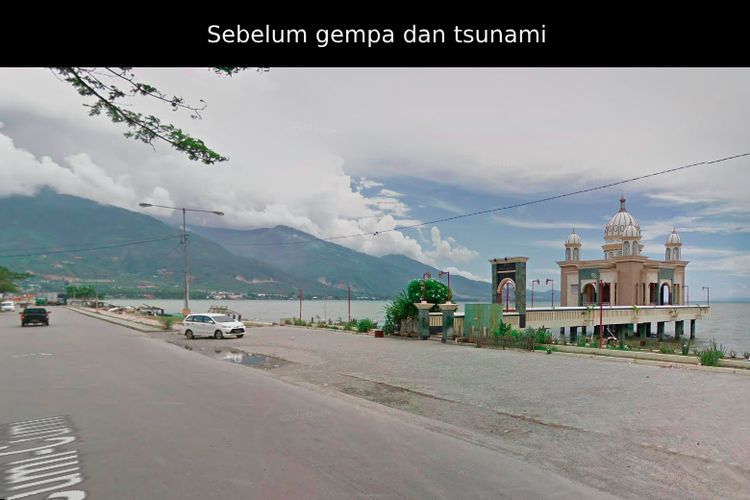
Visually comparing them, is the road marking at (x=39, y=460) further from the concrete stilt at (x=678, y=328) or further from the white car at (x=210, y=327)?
the concrete stilt at (x=678, y=328)

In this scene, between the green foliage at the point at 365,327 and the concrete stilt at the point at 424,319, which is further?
the green foliage at the point at 365,327

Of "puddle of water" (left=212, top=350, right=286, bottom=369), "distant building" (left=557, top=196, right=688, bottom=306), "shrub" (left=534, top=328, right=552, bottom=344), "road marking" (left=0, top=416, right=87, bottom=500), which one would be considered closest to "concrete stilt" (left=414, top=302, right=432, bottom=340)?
"shrub" (left=534, top=328, right=552, bottom=344)

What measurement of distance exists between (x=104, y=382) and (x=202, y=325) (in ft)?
56.6

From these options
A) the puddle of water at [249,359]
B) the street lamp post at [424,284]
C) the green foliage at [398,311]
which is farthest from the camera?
the green foliage at [398,311]

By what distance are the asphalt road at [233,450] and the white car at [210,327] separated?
16.9 meters

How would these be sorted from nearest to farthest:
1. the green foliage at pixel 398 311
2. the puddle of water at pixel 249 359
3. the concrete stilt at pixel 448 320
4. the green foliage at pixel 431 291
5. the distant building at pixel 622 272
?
the puddle of water at pixel 249 359
the concrete stilt at pixel 448 320
the green foliage at pixel 431 291
the green foliage at pixel 398 311
the distant building at pixel 622 272

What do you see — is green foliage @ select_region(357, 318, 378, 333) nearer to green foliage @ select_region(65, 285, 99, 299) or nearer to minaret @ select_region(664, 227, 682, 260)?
minaret @ select_region(664, 227, 682, 260)

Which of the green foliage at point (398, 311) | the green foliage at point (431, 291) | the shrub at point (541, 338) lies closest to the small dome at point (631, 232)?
the green foliage at point (431, 291)

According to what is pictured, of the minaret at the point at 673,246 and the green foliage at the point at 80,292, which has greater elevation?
the minaret at the point at 673,246

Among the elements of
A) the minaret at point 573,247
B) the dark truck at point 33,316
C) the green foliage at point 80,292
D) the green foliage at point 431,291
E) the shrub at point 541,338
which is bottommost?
the green foliage at point 80,292

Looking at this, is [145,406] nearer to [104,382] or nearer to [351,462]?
[104,382]

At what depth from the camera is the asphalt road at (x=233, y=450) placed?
17.3 ft

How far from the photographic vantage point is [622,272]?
169 ft

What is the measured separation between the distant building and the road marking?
4947 cm
